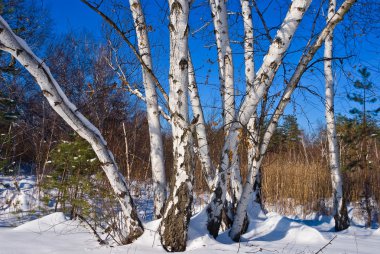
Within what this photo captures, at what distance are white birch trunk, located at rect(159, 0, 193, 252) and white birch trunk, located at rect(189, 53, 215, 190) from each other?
791 mm

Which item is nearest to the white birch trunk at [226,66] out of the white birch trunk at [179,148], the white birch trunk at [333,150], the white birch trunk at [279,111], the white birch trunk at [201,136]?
the white birch trunk at [201,136]

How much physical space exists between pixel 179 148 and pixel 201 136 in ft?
3.76

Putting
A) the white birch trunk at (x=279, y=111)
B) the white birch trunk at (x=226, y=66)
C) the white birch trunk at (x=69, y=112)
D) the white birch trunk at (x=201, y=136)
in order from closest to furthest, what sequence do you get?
the white birch trunk at (x=69, y=112)
the white birch trunk at (x=279, y=111)
the white birch trunk at (x=201, y=136)
the white birch trunk at (x=226, y=66)

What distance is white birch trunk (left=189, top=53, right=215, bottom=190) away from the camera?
11.9 ft

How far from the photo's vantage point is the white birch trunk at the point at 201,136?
3.62m

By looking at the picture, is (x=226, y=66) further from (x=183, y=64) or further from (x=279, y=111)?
(x=183, y=64)

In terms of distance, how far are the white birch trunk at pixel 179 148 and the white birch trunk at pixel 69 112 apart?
1.17ft

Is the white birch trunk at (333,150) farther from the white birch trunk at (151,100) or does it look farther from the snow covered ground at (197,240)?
the white birch trunk at (151,100)

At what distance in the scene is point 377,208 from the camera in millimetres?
6715

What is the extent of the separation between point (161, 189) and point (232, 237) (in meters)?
1.01

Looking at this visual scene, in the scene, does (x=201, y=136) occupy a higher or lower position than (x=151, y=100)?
lower

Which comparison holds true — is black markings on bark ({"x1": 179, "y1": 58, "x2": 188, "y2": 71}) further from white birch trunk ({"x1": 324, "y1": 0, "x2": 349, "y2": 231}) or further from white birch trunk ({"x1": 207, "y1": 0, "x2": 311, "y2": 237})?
white birch trunk ({"x1": 324, "y1": 0, "x2": 349, "y2": 231})

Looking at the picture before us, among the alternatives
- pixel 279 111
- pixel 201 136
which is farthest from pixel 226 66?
pixel 279 111

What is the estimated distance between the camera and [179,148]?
263cm
